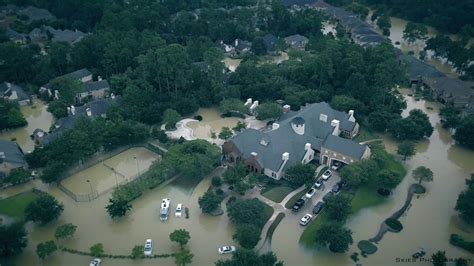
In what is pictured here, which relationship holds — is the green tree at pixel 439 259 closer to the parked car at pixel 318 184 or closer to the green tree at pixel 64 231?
the parked car at pixel 318 184

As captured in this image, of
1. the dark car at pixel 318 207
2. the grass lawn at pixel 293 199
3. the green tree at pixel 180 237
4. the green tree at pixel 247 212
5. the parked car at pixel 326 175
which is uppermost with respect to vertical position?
the green tree at pixel 247 212

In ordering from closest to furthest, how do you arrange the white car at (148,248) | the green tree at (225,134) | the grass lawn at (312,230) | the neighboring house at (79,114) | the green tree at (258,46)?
the white car at (148,248) < the grass lawn at (312,230) < the neighboring house at (79,114) < the green tree at (225,134) < the green tree at (258,46)

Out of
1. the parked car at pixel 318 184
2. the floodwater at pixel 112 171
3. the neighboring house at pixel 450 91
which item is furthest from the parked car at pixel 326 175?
the neighboring house at pixel 450 91

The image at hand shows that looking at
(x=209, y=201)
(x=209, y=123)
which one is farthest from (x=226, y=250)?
(x=209, y=123)

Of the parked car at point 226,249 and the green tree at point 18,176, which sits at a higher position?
the parked car at point 226,249

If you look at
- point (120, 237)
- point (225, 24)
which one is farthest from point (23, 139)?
point (225, 24)

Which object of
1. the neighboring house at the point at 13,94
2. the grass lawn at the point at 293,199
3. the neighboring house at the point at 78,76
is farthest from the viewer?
the neighboring house at the point at 78,76

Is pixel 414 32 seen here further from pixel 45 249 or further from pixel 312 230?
pixel 45 249

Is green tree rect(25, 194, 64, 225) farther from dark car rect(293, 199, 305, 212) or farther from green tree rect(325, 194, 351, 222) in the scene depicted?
green tree rect(325, 194, 351, 222)
